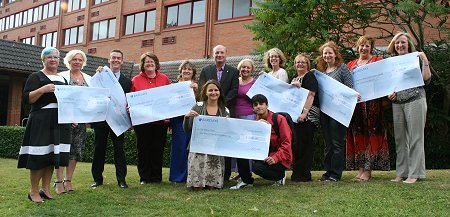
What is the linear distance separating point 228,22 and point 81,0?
58.8ft

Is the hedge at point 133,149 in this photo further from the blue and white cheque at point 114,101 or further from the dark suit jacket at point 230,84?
the blue and white cheque at point 114,101

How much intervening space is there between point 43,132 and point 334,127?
3.95 m

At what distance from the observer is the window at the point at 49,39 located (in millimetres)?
39053

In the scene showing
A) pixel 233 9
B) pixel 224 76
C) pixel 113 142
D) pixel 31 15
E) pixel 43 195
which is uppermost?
pixel 31 15

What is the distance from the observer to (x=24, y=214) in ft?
15.4

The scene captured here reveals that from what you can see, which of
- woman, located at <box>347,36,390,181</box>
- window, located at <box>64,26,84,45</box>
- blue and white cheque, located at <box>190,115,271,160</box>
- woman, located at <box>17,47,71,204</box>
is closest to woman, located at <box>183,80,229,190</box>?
blue and white cheque, located at <box>190,115,271,160</box>

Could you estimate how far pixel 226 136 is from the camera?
5793 mm

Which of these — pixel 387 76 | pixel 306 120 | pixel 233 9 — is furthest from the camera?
pixel 233 9

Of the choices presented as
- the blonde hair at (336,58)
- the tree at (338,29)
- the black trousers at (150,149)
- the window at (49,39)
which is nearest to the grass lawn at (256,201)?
the black trousers at (150,149)

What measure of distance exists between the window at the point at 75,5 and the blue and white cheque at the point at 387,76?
3381 cm

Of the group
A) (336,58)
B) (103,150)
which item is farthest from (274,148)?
(103,150)

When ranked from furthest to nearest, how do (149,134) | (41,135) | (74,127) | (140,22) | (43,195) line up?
(140,22) → (149,134) → (74,127) → (43,195) → (41,135)

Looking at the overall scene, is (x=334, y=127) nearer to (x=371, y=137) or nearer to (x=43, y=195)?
(x=371, y=137)

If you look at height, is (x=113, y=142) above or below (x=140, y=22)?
below
